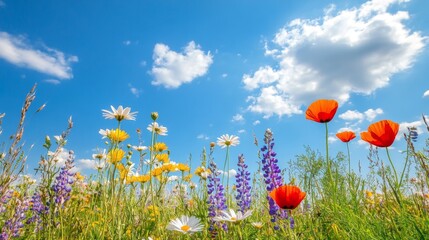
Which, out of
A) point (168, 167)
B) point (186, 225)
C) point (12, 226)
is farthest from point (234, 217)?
point (12, 226)

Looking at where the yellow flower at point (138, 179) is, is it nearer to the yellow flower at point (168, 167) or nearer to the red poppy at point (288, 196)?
the yellow flower at point (168, 167)

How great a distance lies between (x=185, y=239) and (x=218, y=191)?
25.0 inches

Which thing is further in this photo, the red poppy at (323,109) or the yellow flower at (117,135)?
the yellow flower at (117,135)

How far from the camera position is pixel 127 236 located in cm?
255

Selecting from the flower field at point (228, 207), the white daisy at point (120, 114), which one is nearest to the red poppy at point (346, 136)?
the flower field at point (228, 207)

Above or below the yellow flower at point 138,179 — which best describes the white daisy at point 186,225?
below

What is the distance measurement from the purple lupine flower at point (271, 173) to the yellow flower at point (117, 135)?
3.84 feet

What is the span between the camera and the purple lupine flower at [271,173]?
2.55m

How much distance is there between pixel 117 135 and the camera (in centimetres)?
214

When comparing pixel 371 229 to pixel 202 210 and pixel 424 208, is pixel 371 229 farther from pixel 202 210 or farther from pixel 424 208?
pixel 202 210

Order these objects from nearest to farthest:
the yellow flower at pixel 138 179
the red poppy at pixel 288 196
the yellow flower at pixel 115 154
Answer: the red poppy at pixel 288 196 → the yellow flower at pixel 115 154 → the yellow flower at pixel 138 179

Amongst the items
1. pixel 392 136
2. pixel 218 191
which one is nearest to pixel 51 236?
pixel 218 191

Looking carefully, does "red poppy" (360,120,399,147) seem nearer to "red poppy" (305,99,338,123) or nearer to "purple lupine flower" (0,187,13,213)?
"red poppy" (305,99,338,123)

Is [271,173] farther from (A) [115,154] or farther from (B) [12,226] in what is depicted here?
(B) [12,226]
